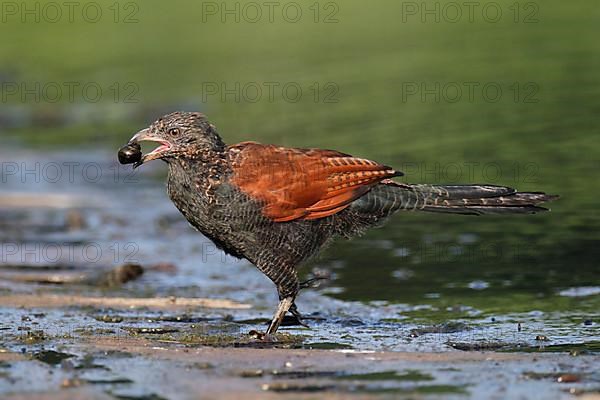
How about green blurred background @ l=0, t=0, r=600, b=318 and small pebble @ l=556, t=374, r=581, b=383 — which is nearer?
small pebble @ l=556, t=374, r=581, b=383

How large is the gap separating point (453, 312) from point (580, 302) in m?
0.85

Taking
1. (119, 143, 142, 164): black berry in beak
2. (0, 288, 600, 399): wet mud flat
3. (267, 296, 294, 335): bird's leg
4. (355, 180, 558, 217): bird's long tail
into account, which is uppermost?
(119, 143, 142, 164): black berry in beak

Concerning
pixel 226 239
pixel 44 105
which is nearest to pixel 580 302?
pixel 226 239

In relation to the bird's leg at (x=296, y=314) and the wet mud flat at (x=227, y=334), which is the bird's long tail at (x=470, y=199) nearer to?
the wet mud flat at (x=227, y=334)

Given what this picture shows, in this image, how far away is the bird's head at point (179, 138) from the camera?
24.8ft

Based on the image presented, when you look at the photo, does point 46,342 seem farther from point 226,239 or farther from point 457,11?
point 457,11

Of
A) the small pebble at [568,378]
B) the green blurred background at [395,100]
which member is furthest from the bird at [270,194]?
the small pebble at [568,378]

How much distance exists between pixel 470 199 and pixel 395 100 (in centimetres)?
1042

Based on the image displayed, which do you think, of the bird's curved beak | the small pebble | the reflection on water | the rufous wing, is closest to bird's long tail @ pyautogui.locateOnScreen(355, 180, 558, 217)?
the rufous wing

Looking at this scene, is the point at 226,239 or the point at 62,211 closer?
the point at 226,239

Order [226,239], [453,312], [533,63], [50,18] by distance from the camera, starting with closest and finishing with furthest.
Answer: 1. [226,239]
2. [453,312]
3. [533,63]
4. [50,18]

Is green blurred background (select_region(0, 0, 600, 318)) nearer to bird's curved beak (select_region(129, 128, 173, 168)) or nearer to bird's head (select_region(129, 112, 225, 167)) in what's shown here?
bird's head (select_region(129, 112, 225, 167))

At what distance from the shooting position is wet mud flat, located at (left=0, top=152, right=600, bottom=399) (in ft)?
19.1

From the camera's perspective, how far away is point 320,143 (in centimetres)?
1549
